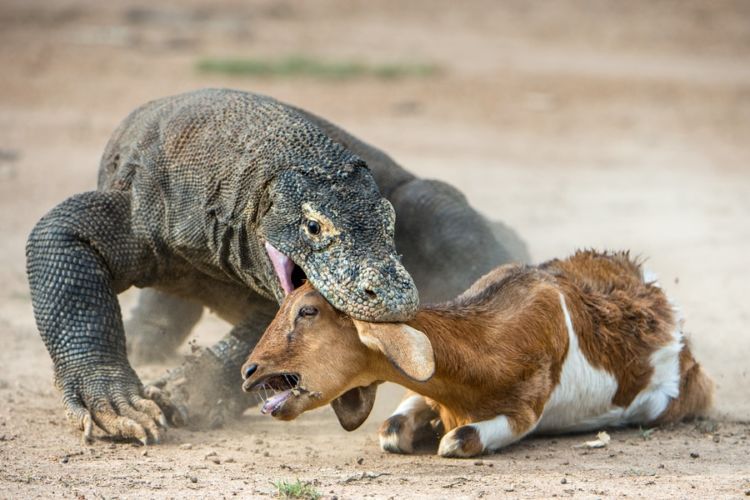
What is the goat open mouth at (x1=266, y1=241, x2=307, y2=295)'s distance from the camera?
234 inches

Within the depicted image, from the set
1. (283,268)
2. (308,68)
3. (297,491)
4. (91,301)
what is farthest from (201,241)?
(308,68)

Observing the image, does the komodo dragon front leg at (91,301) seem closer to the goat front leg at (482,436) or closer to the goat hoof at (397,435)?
the goat hoof at (397,435)

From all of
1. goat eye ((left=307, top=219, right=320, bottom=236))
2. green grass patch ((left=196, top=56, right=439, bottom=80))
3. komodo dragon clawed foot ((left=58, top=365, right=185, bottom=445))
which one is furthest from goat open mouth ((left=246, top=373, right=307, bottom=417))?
green grass patch ((left=196, top=56, right=439, bottom=80))

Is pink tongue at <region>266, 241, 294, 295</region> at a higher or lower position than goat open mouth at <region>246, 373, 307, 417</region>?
higher

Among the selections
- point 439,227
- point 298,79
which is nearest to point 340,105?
point 298,79

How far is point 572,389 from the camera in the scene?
19.8ft

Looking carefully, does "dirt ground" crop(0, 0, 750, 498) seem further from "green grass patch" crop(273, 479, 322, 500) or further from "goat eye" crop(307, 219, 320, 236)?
"goat eye" crop(307, 219, 320, 236)

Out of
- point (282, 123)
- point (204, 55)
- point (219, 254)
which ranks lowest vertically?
point (219, 254)

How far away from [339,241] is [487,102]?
12.5 meters

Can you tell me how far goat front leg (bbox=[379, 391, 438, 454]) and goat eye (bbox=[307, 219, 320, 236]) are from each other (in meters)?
0.93

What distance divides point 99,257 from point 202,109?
98 centimetres

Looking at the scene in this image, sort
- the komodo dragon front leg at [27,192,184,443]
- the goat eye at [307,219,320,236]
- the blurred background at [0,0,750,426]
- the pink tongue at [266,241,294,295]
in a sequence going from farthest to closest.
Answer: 1. the blurred background at [0,0,750,426]
2. the komodo dragon front leg at [27,192,184,443]
3. the pink tongue at [266,241,294,295]
4. the goat eye at [307,219,320,236]

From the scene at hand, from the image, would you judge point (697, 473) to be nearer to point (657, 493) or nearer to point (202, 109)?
point (657, 493)

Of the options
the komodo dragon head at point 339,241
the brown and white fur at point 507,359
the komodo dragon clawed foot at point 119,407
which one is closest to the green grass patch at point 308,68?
the komodo dragon clawed foot at point 119,407
